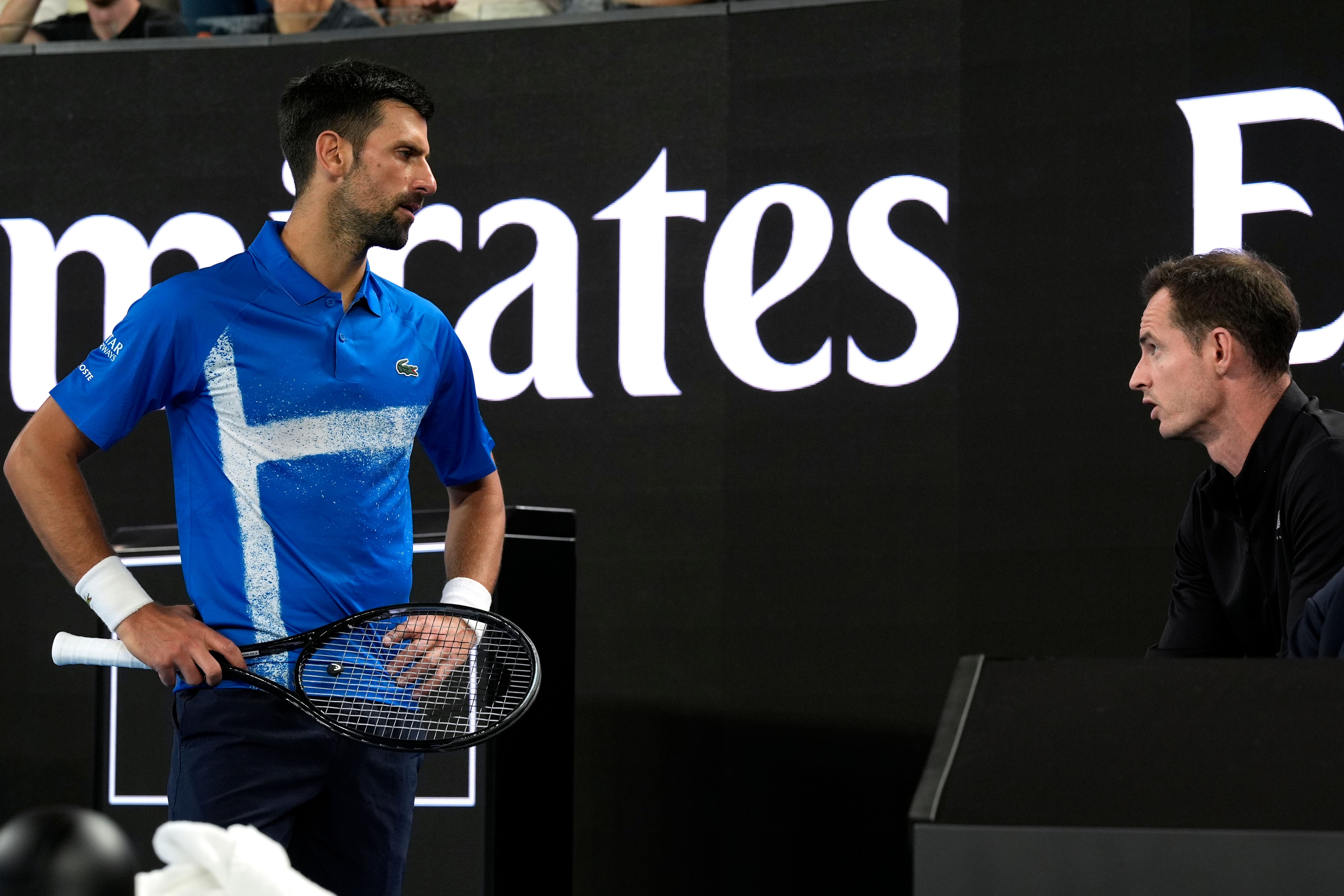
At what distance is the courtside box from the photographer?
0.88m

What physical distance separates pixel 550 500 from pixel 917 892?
8.51 feet

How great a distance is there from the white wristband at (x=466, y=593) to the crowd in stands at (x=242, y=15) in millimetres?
2095

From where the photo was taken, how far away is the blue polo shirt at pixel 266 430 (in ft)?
5.40

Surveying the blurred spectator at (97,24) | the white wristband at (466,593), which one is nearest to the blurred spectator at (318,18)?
the blurred spectator at (97,24)

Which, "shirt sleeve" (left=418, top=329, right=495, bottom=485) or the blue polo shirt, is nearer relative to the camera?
the blue polo shirt

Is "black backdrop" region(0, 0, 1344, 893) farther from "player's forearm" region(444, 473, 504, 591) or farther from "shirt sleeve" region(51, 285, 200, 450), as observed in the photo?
"shirt sleeve" region(51, 285, 200, 450)

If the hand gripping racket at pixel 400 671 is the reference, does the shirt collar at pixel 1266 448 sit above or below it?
above

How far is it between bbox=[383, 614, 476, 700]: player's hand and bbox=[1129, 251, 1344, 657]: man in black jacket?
43.2 inches

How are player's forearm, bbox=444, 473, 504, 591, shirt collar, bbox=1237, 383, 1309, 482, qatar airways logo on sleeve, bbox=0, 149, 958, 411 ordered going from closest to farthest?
player's forearm, bbox=444, 473, 504, 591
shirt collar, bbox=1237, 383, 1309, 482
qatar airways logo on sleeve, bbox=0, 149, 958, 411

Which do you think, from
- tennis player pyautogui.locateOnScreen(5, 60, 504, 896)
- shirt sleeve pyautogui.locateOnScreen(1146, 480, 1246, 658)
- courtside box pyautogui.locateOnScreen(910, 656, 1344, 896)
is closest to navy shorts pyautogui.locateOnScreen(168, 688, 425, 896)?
tennis player pyautogui.locateOnScreen(5, 60, 504, 896)

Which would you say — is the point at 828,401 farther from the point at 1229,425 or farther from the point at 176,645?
the point at 176,645

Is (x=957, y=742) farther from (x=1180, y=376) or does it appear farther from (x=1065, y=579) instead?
(x=1065, y=579)

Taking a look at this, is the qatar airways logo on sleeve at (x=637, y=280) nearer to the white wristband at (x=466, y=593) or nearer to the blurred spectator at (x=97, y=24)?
the blurred spectator at (x=97, y=24)

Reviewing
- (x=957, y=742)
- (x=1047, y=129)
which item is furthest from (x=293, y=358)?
(x=1047, y=129)
